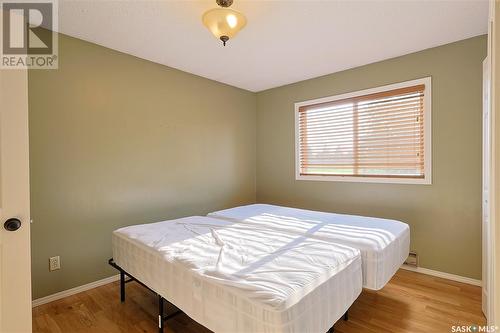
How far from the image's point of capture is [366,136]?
3.24m

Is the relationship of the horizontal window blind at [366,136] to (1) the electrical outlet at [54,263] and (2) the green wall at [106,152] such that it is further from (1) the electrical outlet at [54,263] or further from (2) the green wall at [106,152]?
(1) the electrical outlet at [54,263]

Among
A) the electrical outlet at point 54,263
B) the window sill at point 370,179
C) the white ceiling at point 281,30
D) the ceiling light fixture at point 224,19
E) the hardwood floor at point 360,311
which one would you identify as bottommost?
the hardwood floor at point 360,311

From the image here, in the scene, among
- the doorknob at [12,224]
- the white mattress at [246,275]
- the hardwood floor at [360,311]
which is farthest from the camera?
the hardwood floor at [360,311]

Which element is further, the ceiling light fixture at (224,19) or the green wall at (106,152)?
the green wall at (106,152)

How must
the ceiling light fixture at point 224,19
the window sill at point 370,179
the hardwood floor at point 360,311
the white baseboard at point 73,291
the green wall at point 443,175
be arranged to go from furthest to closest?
the window sill at point 370,179, the green wall at point 443,175, the white baseboard at point 73,291, the hardwood floor at point 360,311, the ceiling light fixture at point 224,19

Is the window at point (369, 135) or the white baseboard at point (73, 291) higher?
the window at point (369, 135)

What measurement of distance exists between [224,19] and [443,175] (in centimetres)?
261

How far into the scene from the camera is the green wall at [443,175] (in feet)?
8.30

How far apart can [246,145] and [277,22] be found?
224 cm

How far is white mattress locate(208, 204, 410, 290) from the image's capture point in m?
1.80

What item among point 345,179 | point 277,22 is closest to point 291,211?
point 345,179

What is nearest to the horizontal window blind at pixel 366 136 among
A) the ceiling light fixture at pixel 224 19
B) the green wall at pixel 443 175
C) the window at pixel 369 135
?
the window at pixel 369 135

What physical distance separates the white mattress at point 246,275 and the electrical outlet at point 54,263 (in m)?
0.62
